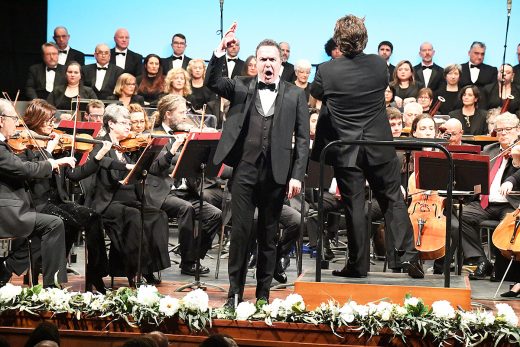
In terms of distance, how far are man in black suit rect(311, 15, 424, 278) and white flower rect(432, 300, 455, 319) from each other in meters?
0.86

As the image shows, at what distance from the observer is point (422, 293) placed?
5062 millimetres

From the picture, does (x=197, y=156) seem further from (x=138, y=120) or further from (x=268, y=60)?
(x=138, y=120)

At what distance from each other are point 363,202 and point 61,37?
6.42 m

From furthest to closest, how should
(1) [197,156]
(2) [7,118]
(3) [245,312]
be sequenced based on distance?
(1) [197,156]
(2) [7,118]
(3) [245,312]

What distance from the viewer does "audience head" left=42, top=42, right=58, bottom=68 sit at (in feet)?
34.5

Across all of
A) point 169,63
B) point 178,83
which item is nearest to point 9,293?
point 178,83

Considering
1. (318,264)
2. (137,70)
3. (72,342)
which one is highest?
(137,70)

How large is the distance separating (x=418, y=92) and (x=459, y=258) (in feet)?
12.1

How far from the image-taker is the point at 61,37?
1089cm

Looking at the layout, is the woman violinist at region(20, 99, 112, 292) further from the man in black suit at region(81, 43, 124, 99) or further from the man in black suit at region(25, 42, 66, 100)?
the man in black suit at region(25, 42, 66, 100)

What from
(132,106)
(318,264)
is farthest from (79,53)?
(318,264)

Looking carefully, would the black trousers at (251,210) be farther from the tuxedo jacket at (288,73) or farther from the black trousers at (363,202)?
the tuxedo jacket at (288,73)

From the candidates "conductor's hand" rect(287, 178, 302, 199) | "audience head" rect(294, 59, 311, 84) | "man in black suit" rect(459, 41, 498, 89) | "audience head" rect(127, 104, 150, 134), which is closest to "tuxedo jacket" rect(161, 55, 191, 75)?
"audience head" rect(294, 59, 311, 84)

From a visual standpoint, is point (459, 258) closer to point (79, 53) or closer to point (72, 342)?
point (72, 342)
